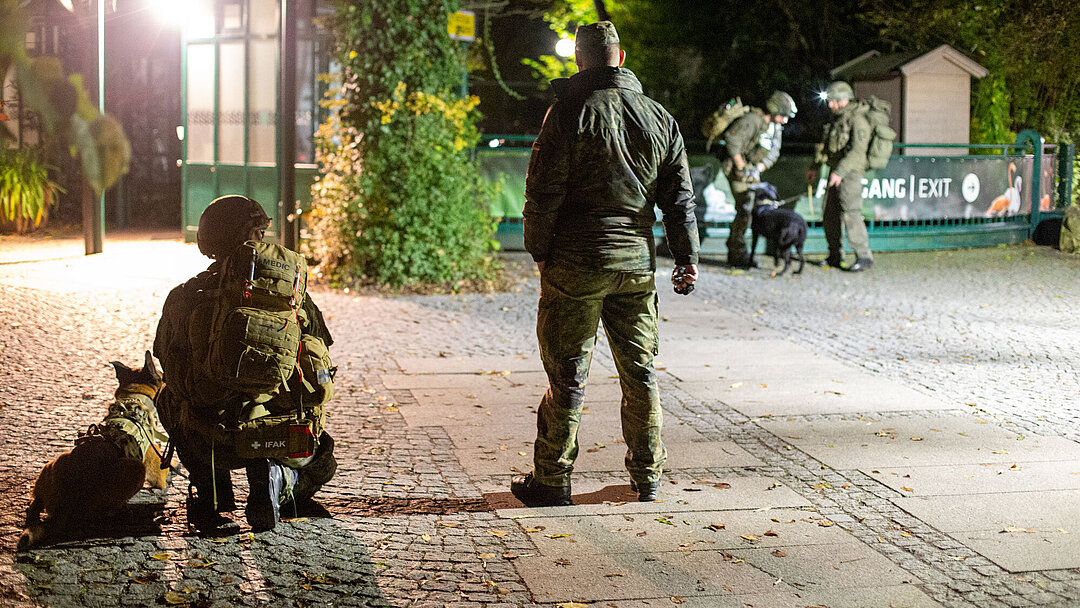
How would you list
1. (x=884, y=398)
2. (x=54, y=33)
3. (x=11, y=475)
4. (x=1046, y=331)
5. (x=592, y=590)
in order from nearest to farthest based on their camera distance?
(x=54, y=33) → (x=592, y=590) → (x=11, y=475) → (x=884, y=398) → (x=1046, y=331)

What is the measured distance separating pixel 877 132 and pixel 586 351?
10159mm

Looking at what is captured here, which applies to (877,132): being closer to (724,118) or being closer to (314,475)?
(724,118)

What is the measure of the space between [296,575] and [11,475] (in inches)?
79.8

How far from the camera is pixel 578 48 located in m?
5.21

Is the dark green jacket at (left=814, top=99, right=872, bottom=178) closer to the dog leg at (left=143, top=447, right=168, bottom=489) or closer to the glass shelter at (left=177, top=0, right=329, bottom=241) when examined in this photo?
the glass shelter at (left=177, top=0, right=329, bottom=241)

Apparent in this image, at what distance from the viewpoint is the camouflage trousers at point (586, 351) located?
5137 millimetres

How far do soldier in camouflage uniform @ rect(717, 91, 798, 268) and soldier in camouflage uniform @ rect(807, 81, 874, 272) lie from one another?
58cm

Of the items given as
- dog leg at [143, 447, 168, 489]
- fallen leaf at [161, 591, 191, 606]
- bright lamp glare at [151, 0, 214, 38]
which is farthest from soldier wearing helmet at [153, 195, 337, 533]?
bright lamp glare at [151, 0, 214, 38]

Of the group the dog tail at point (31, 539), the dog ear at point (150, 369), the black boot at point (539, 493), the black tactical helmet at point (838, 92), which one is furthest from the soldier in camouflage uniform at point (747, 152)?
the dog tail at point (31, 539)

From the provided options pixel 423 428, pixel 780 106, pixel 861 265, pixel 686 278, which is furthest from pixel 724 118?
pixel 686 278

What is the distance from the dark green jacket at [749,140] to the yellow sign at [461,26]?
3.39m

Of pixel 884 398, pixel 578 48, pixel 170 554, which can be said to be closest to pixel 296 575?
pixel 170 554

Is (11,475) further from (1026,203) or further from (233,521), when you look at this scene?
(1026,203)

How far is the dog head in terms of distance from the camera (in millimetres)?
5246
